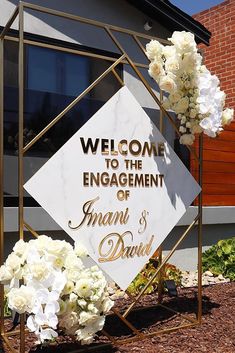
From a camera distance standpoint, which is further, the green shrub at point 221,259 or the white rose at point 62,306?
the green shrub at point 221,259

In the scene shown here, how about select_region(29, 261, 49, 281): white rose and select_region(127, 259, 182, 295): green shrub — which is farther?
select_region(127, 259, 182, 295): green shrub

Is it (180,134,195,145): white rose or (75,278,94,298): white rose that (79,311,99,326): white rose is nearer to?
(75,278,94,298): white rose

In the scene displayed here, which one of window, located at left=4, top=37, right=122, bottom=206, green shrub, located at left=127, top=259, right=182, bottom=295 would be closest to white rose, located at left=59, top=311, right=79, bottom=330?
Result: green shrub, located at left=127, top=259, right=182, bottom=295

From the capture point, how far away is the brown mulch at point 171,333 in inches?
142

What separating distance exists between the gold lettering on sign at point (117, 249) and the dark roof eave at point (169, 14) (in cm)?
513

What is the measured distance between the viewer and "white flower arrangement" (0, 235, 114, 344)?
284 cm

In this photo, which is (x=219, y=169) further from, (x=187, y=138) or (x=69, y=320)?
(x=69, y=320)

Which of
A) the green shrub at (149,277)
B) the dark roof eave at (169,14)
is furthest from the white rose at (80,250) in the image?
the dark roof eave at (169,14)

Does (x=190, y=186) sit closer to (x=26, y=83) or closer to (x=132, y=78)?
(x=26, y=83)

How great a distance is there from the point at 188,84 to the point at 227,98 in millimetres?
7987

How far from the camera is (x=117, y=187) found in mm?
3678

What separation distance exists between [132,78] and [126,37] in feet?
2.19

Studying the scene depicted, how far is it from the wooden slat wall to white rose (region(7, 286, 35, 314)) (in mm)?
4739

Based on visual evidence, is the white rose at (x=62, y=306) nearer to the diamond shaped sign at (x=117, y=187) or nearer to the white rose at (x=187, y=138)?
the diamond shaped sign at (x=117, y=187)
